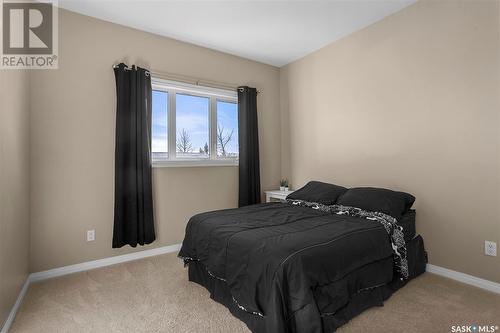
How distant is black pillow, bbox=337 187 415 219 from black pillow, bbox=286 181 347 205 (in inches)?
7.2

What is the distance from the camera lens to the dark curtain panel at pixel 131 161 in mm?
2964

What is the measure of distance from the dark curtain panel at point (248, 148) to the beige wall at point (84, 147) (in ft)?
2.42

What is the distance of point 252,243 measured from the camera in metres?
1.82

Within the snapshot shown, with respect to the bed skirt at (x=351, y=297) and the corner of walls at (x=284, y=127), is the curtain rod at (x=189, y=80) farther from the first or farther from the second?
the bed skirt at (x=351, y=297)

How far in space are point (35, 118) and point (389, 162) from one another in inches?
144

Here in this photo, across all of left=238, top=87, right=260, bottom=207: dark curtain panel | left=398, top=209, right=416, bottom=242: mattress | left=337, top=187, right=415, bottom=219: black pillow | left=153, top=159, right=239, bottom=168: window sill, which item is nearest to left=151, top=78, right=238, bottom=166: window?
left=153, top=159, right=239, bottom=168: window sill

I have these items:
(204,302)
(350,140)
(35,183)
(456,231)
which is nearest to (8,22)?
(35,183)

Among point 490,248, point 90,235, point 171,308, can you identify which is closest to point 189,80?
point 90,235

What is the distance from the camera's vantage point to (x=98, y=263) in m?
2.92

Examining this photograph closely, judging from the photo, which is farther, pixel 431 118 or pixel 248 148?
pixel 248 148

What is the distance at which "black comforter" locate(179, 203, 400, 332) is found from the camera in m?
1.55

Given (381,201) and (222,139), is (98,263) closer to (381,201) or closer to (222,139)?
(222,139)

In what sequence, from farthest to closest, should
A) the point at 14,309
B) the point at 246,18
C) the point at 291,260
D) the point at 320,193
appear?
the point at 320,193 → the point at 246,18 → the point at 14,309 → the point at 291,260

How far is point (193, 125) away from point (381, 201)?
2.49 metres
